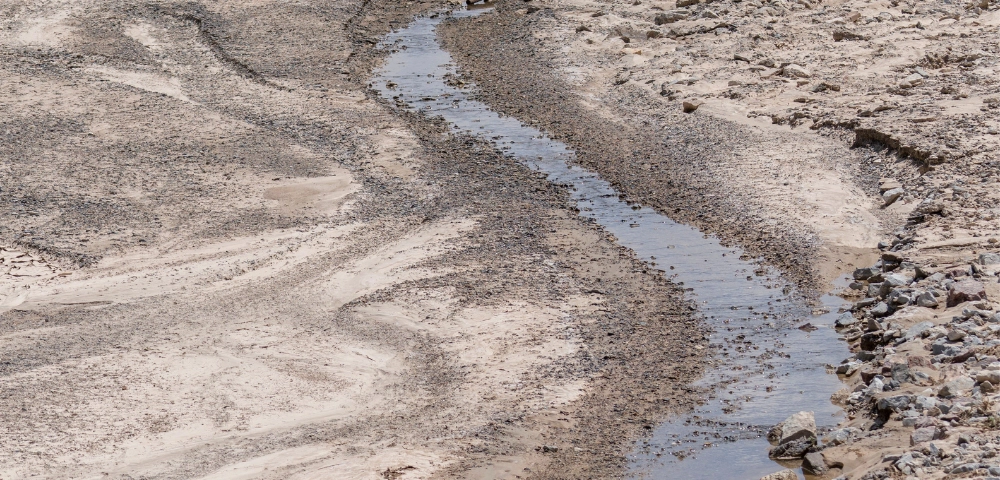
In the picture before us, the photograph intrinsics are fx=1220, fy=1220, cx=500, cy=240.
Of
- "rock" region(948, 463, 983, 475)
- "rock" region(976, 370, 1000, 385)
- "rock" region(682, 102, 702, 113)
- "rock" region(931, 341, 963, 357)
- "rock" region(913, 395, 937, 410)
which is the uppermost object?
"rock" region(948, 463, 983, 475)

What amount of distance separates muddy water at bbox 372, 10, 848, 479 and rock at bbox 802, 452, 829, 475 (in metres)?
0.26

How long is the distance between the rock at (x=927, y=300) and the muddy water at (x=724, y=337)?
832 millimetres

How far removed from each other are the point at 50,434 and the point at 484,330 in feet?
13.7

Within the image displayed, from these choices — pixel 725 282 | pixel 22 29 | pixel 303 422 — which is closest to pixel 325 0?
pixel 22 29

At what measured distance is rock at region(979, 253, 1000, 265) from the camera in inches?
478

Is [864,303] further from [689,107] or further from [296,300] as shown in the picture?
[689,107]

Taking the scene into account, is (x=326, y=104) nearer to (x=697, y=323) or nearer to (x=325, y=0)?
(x=325, y=0)

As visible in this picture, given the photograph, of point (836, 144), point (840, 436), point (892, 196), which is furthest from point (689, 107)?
point (840, 436)

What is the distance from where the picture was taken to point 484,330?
1216cm

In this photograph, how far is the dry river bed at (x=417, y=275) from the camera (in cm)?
1000

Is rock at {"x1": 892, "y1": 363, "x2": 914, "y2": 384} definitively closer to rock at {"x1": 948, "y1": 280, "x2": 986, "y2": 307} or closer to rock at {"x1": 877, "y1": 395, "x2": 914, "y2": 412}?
rock at {"x1": 877, "y1": 395, "x2": 914, "y2": 412}

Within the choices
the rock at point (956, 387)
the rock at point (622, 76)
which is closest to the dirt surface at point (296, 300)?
the rock at point (956, 387)

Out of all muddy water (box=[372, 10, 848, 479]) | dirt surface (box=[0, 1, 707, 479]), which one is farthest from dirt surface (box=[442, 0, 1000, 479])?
dirt surface (box=[0, 1, 707, 479])

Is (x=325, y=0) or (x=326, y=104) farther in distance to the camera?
(x=325, y=0)
